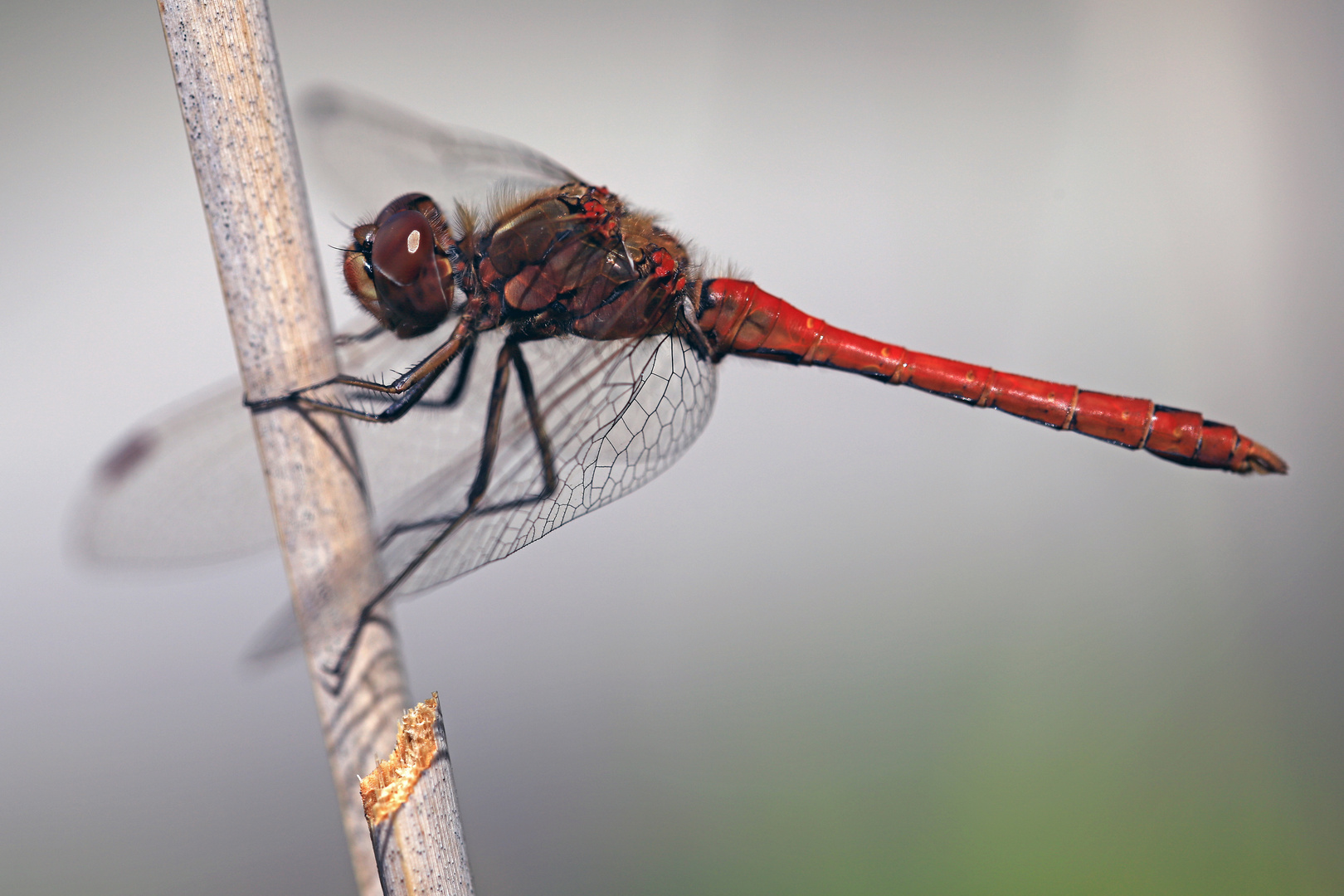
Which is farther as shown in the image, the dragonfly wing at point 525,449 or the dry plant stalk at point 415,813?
the dragonfly wing at point 525,449

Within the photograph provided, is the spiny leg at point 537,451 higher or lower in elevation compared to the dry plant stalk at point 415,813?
higher

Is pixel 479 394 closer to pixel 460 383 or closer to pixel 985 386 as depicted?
pixel 460 383

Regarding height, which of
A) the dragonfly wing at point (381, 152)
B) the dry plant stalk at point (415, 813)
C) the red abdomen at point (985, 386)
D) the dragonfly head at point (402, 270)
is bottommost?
the dry plant stalk at point (415, 813)

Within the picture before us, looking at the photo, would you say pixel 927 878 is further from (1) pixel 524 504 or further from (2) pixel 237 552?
(2) pixel 237 552

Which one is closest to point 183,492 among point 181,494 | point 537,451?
point 181,494

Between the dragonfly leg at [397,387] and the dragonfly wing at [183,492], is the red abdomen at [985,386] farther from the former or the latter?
the dragonfly wing at [183,492]

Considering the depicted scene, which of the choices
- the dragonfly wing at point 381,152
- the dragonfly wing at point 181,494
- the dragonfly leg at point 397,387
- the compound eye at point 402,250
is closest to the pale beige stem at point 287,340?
the dragonfly leg at point 397,387

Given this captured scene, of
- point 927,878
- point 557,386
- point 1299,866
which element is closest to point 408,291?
point 557,386
